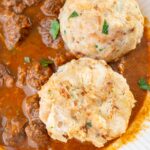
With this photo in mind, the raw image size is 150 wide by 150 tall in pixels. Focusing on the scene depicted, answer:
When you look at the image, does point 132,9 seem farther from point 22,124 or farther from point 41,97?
→ point 22,124

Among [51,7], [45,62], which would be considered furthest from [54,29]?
[45,62]

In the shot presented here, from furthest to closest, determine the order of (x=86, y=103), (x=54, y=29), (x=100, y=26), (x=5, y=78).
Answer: (x=54, y=29) → (x=5, y=78) → (x=100, y=26) → (x=86, y=103)

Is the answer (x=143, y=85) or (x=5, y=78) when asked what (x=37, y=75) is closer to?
(x=5, y=78)

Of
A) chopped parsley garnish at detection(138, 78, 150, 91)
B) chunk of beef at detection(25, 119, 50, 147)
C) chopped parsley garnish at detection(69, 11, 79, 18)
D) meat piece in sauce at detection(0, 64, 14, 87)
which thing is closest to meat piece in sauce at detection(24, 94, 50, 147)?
chunk of beef at detection(25, 119, 50, 147)

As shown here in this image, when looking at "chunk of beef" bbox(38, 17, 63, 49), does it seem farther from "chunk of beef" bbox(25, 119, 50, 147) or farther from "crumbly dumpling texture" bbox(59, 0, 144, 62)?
"chunk of beef" bbox(25, 119, 50, 147)

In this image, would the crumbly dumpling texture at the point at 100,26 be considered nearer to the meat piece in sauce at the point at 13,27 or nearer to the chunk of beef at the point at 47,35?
the chunk of beef at the point at 47,35

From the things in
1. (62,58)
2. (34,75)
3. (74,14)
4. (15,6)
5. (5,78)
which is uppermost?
(74,14)
